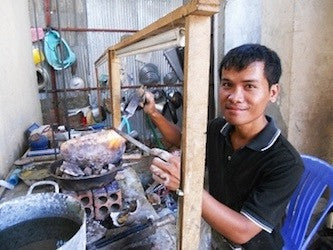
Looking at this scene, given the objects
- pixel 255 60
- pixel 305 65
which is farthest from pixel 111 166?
pixel 305 65

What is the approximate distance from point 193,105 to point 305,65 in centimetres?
254

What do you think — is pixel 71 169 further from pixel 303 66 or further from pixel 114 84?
pixel 303 66

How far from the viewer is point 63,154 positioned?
6.42ft

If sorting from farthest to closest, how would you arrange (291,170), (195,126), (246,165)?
(246,165), (291,170), (195,126)

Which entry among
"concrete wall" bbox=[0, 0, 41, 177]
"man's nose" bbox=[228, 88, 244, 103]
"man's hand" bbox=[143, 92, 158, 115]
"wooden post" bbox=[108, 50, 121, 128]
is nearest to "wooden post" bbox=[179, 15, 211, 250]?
"man's nose" bbox=[228, 88, 244, 103]

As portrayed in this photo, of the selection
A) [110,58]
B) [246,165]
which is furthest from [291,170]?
[110,58]

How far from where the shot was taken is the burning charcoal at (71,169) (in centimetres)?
179

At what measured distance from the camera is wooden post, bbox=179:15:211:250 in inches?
29.6

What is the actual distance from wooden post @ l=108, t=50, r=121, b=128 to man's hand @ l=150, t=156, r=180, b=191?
65.9 inches

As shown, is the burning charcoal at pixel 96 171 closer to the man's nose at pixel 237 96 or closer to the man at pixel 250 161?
the man at pixel 250 161

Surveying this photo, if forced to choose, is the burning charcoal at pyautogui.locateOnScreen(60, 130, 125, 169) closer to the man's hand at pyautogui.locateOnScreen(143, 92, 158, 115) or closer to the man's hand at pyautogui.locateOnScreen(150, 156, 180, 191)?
the man's hand at pyautogui.locateOnScreen(143, 92, 158, 115)

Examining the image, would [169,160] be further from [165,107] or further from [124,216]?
[165,107]

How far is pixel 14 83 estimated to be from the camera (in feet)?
10.9

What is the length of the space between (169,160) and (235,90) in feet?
2.11
